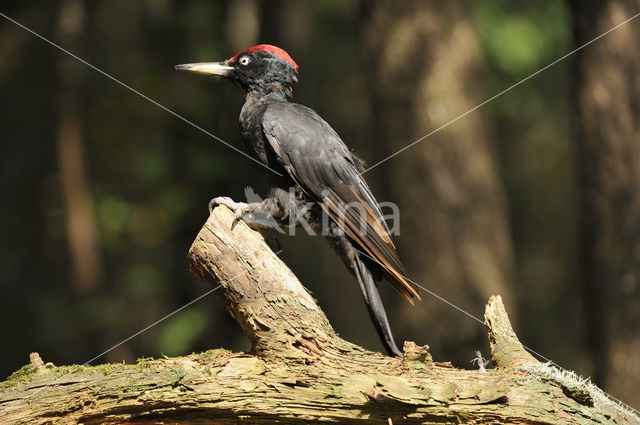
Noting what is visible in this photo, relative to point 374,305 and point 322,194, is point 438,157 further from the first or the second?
point 374,305

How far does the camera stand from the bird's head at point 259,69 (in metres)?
4.17

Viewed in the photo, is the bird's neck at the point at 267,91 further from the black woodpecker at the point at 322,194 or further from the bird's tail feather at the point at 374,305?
the bird's tail feather at the point at 374,305

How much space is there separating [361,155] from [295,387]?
340 cm

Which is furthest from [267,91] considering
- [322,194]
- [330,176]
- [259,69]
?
[322,194]

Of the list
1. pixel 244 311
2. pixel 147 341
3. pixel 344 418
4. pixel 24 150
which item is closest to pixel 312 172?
pixel 244 311

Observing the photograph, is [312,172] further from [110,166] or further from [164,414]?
[110,166]

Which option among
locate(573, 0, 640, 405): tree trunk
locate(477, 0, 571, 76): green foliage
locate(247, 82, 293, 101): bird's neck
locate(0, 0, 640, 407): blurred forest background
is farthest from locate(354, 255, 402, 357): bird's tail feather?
locate(477, 0, 571, 76): green foliage

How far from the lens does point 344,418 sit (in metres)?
2.67

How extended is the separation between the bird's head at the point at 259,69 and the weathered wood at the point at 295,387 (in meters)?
1.71

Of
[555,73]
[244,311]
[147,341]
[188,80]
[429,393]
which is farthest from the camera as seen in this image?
[555,73]

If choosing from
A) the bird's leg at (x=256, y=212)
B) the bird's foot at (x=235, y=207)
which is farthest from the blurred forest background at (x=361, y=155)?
the bird's foot at (x=235, y=207)

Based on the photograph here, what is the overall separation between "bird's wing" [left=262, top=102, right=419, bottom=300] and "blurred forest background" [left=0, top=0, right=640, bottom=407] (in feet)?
5.61

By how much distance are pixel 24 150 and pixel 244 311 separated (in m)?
8.09

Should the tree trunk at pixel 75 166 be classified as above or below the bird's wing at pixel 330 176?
above
